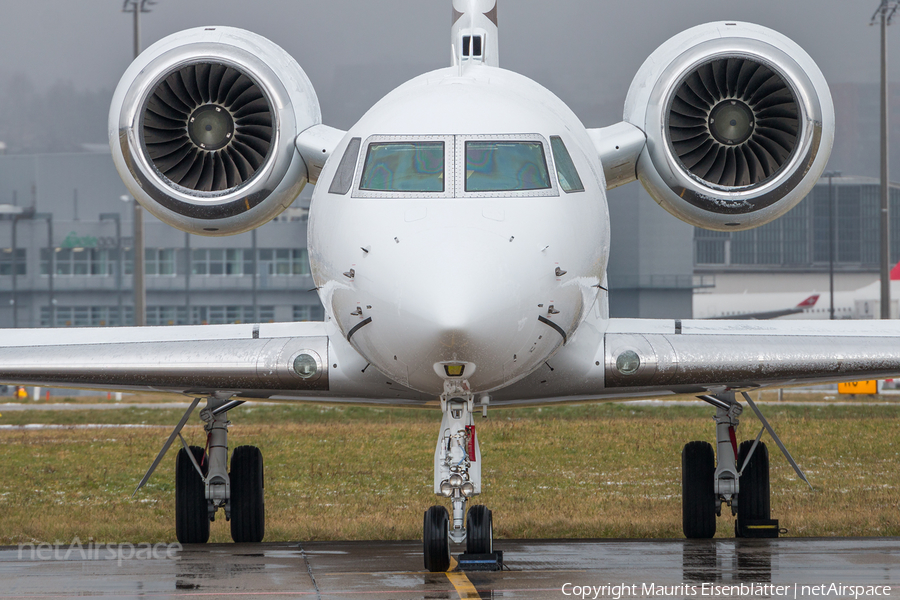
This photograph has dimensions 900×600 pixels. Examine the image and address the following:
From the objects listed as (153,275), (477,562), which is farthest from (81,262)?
(477,562)

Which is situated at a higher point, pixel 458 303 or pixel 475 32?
pixel 475 32

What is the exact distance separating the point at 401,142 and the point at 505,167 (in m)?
0.83

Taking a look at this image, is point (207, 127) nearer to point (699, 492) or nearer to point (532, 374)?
point (532, 374)

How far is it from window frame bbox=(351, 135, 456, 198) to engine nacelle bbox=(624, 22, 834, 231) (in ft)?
12.3

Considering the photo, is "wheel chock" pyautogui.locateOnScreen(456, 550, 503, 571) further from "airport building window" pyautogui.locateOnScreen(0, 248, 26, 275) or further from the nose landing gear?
"airport building window" pyautogui.locateOnScreen(0, 248, 26, 275)

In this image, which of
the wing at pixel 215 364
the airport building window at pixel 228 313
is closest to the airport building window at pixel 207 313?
the airport building window at pixel 228 313

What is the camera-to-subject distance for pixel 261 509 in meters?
12.8

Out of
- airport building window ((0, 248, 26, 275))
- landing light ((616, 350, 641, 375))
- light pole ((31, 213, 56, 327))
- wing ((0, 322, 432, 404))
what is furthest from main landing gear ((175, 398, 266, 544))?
airport building window ((0, 248, 26, 275))

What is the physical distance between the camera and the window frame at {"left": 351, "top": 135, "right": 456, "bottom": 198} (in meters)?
8.38

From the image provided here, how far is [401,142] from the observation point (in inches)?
351

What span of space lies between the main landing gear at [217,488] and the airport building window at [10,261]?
82913 millimetres

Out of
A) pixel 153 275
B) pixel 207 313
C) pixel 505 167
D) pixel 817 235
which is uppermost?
pixel 817 235

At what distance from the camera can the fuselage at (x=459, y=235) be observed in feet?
24.7

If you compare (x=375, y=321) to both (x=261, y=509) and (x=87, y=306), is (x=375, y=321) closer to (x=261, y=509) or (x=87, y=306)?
(x=261, y=509)
